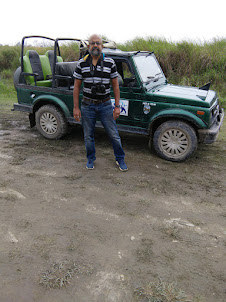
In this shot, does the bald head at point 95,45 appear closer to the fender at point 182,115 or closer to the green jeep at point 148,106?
the green jeep at point 148,106

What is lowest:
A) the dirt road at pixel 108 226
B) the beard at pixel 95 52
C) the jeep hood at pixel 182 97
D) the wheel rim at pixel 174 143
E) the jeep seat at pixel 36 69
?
the dirt road at pixel 108 226

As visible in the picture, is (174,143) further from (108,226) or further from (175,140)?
(108,226)

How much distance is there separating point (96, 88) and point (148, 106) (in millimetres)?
1166

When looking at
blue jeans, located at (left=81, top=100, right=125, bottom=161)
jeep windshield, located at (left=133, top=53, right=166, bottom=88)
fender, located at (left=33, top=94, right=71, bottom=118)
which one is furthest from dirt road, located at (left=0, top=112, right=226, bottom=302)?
jeep windshield, located at (left=133, top=53, right=166, bottom=88)

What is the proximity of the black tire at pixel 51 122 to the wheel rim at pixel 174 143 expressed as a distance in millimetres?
2010

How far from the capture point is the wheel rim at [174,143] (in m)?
4.64

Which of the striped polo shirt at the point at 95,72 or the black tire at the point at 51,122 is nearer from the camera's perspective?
the striped polo shirt at the point at 95,72

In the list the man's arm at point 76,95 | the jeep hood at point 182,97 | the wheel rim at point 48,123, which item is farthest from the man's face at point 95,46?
the wheel rim at point 48,123

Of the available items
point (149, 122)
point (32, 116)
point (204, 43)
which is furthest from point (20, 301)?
point (204, 43)

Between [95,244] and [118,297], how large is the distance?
2.13ft

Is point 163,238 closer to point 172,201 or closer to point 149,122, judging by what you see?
point 172,201

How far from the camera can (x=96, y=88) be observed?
12.7 ft

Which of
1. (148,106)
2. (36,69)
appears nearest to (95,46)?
(148,106)

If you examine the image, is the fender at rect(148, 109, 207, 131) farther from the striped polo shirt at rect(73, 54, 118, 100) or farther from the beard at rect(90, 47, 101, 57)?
the beard at rect(90, 47, 101, 57)
